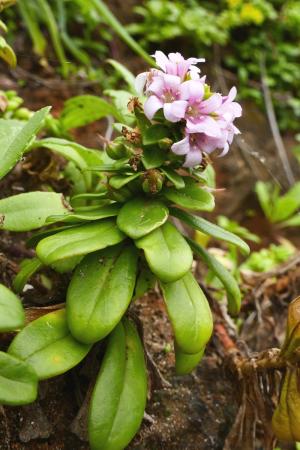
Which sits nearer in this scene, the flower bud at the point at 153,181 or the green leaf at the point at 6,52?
the flower bud at the point at 153,181

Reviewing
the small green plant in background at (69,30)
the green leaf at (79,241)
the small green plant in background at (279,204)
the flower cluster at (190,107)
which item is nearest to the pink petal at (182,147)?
the flower cluster at (190,107)

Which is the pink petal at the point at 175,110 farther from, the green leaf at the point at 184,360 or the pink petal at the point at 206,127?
the green leaf at the point at 184,360

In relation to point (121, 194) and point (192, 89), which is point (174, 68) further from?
point (121, 194)

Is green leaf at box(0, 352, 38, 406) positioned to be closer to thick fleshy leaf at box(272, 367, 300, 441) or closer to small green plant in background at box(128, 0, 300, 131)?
thick fleshy leaf at box(272, 367, 300, 441)

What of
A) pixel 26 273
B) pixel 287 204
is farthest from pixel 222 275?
pixel 287 204

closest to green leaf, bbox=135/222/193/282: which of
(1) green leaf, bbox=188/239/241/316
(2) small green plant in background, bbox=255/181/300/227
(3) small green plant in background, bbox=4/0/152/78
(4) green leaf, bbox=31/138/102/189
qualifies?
(1) green leaf, bbox=188/239/241/316

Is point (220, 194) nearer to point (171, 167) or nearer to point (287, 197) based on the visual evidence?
point (287, 197)
